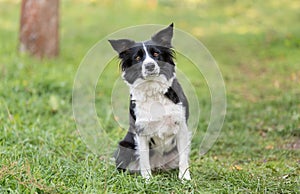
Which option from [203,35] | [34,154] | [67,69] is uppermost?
[203,35]

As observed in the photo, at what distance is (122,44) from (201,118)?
2434 millimetres

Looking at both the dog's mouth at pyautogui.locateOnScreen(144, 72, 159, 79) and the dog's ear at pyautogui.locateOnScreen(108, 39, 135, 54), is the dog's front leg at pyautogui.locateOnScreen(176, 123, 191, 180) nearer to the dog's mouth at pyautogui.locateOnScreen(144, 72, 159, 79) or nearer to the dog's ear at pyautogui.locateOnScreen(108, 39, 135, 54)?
the dog's mouth at pyautogui.locateOnScreen(144, 72, 159, 79)

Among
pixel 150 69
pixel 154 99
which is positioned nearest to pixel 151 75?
pixel 150 69

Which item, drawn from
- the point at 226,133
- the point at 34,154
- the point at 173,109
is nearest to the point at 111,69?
the point at 226,133

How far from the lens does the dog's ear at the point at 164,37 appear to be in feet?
12.2

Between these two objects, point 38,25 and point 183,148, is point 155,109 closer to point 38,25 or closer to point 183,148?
point 183,148

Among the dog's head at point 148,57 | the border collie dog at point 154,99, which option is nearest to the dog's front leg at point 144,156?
the border collie dog at point 154,99

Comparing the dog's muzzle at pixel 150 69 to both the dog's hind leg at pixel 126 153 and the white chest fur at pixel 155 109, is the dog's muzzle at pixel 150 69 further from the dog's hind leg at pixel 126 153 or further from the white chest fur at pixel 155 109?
the dog's hind leg at pixel 126 153

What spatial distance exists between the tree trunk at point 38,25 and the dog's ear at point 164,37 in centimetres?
486

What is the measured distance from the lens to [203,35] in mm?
11844

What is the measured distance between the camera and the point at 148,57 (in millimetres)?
3580

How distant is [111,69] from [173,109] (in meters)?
4.79

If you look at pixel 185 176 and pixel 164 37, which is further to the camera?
pixel 185 176

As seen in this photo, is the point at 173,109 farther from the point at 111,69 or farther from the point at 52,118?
the point at 111,69
